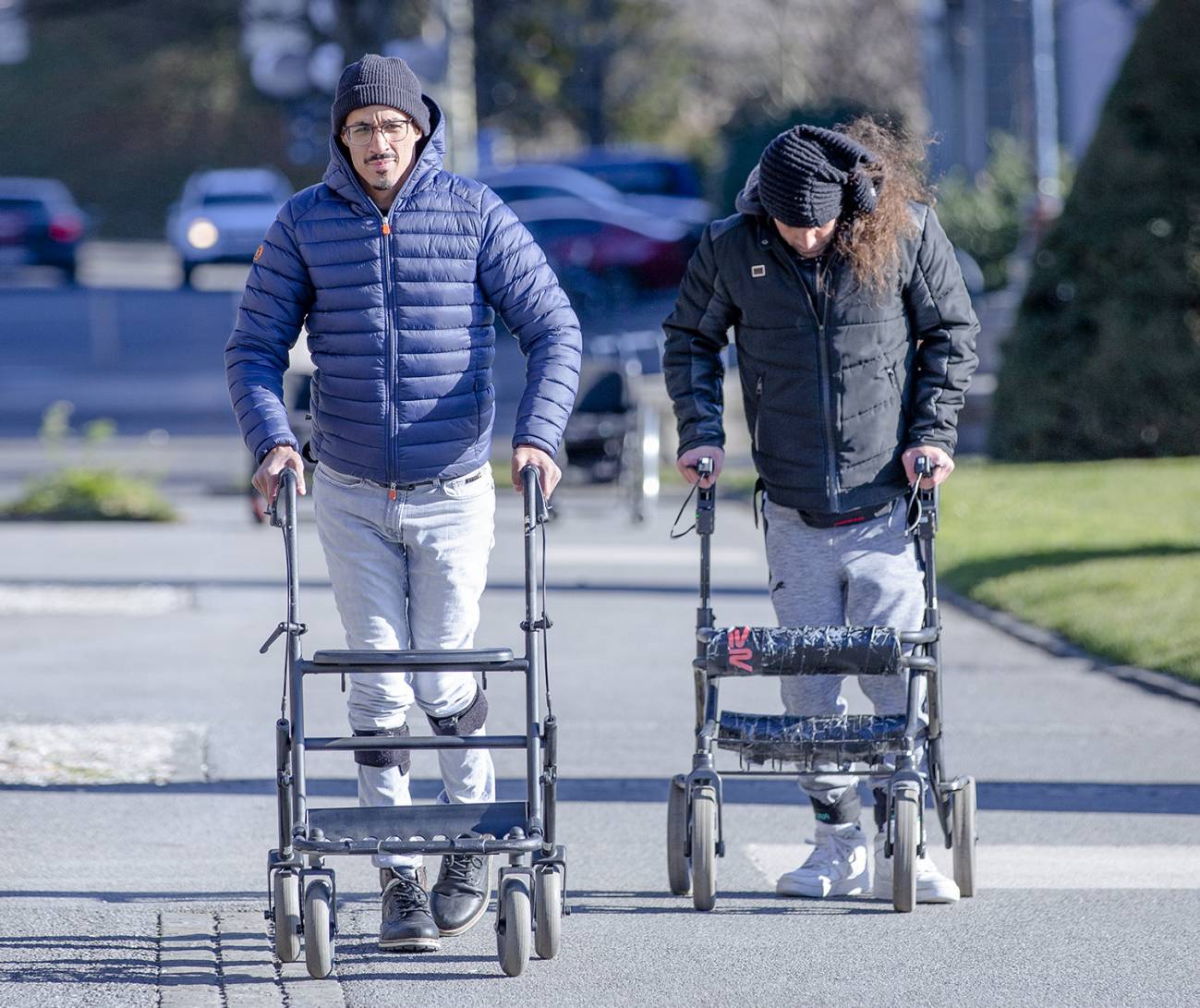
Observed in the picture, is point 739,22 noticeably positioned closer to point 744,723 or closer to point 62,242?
point 62,242

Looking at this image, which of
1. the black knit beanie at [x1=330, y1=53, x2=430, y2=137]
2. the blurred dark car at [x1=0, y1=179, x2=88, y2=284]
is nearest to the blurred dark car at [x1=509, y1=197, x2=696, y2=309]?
the blurred dark car at [x1=0, y1=179, x2=88, y2=284]

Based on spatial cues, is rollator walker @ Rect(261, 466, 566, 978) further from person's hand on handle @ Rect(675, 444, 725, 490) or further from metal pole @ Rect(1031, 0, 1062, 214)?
metal pole @ Rect(1031, 0, 1062, 214)

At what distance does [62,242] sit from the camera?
38.1 metres

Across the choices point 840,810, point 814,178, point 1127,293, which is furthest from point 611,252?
point 814,178

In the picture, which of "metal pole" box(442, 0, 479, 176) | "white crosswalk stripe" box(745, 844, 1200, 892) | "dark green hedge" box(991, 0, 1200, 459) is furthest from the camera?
"metal pole" box(442, 0, 479, 176)

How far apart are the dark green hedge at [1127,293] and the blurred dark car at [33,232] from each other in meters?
25.8

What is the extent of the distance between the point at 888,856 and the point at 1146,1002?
82 cm

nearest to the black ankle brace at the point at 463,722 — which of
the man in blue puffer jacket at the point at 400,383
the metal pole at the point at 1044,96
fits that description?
the man in blue puffer jacket at the point at 400,383

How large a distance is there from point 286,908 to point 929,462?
6.30 ft

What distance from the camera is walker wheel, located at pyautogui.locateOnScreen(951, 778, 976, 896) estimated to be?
5.09 meters

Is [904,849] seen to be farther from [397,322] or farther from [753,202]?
[397,322]

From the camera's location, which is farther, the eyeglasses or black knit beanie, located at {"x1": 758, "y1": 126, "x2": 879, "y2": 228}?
black knit beanie, located at {"x1": 758, "y1": 126, "x2": 879, "y2": 228}

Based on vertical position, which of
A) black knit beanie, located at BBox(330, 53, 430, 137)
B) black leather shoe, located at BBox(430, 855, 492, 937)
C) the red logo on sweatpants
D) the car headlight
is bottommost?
black leather shoe, located at BBox(430, 855, 492, 937)

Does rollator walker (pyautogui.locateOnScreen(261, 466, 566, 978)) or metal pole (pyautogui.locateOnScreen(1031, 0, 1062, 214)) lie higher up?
metal pole (pyautogui.locateOnScreen(1031, 0, 1062, 214))
